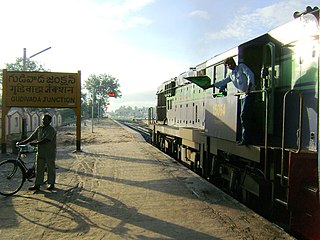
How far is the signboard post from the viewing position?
52.3ft

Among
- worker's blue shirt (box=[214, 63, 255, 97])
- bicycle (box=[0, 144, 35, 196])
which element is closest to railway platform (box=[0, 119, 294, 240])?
bicycle (box=[0, 144, 35, 196])

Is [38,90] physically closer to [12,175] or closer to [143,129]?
[12,175]

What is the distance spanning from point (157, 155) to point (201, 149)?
5.74 meters

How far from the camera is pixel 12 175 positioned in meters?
8.05

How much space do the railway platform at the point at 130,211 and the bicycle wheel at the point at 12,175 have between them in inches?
7.8

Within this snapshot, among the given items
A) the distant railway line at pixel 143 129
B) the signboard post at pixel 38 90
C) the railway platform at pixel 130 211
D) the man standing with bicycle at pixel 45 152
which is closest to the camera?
the railway platform at pixel 130 211

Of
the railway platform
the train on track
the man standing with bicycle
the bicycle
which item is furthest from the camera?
the man standing with bicycle

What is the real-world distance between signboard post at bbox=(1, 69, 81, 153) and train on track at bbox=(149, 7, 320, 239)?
8.74 meters

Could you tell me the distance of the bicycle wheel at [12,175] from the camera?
7.96m

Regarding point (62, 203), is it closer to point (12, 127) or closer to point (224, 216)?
point (224, 216)

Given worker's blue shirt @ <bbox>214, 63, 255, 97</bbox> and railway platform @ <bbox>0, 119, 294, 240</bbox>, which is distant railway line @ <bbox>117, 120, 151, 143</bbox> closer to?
railway platform @ <bbox>0, 119, 294, 240</bbox>

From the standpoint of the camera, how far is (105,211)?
662 cm

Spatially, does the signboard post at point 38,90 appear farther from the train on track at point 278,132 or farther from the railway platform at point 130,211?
the train on track at point 278,132

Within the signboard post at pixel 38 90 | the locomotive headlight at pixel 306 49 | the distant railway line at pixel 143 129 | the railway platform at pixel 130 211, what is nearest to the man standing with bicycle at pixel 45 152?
the railway platform at pixel 130 211
